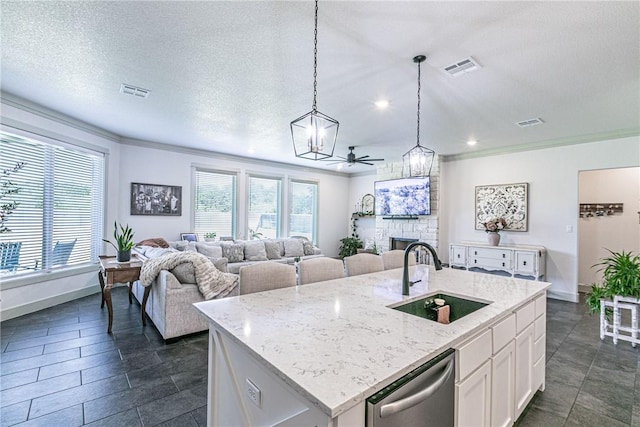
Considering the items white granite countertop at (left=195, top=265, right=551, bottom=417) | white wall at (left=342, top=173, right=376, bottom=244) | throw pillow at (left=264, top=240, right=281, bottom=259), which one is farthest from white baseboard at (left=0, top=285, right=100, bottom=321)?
white wall at (left=342, top=173, right=376, bottom=244)

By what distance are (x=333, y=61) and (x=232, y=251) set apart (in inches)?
167

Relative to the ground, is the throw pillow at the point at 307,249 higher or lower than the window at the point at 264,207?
lower

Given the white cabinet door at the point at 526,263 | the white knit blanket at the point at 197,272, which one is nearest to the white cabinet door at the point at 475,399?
the white knit blanket at the point at 197,272

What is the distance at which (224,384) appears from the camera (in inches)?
57.7

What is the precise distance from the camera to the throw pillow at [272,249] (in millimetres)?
6316

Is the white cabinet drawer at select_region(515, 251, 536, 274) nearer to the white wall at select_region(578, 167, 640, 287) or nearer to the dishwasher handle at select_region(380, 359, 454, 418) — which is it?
the white wall at select_region(578, 167, 640, 287)

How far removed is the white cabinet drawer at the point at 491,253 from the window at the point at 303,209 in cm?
417

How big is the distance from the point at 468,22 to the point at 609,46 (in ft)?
4.16

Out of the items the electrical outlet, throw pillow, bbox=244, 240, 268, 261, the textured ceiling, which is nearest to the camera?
the electrical outlet

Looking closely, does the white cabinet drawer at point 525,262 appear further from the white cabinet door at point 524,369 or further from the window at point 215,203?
the window at point 215,203

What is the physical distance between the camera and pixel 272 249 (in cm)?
636

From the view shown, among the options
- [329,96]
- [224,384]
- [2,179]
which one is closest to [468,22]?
Answer: [329,96]

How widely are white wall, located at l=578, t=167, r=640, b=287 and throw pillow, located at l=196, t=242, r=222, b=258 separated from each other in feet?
22.9

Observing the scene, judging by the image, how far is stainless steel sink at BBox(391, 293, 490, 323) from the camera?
181 centimetres
